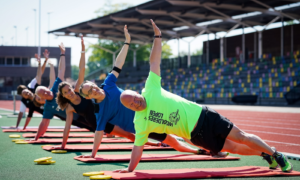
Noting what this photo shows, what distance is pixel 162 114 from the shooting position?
4.15 metres

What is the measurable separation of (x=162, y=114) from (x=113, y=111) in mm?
1664

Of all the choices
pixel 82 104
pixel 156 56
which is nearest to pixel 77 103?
pixel 82 104

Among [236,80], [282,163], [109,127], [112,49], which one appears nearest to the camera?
[282,163]

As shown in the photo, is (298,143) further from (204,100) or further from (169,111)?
(204,100)

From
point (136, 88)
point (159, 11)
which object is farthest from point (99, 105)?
point (136, 88)

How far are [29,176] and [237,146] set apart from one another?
2.64m

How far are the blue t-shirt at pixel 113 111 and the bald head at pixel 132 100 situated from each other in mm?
1563

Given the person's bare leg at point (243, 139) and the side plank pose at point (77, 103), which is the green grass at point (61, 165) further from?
the side plank pose at point (77, 103)

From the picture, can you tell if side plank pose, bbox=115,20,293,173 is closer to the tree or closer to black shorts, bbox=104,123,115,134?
black shorts, bbox=104,123,115,134

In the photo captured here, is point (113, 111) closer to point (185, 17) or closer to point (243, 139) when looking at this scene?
point (243, 139)

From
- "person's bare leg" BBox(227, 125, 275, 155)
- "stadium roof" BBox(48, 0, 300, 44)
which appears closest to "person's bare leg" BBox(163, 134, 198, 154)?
"person's bare leg" BBox(227, 125, 275, 155)

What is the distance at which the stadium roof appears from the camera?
2420 centimetres

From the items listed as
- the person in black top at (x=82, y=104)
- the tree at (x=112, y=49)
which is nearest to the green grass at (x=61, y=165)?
the person in black top at (x=82, y=104)

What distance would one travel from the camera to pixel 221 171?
454cm
